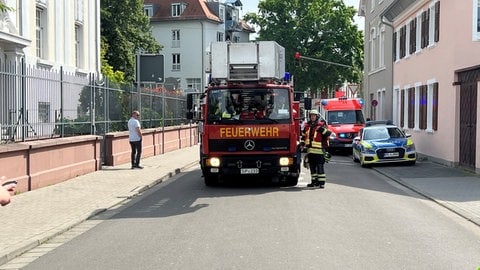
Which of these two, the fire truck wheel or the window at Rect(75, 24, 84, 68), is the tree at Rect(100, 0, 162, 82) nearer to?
the window at Rect(75, 24, 84, 68)

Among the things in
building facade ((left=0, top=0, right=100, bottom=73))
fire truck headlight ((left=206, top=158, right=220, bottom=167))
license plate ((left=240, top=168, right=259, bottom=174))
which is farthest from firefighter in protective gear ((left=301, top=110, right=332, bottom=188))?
building facade ((left=0, top=0, right=100, bottom=73))

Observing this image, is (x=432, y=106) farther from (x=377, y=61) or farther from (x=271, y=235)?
(x=377, y=61)

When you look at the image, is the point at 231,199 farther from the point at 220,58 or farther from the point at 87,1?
the point at 87,1

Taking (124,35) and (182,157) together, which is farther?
(124,35)

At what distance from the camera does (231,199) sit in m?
11.9

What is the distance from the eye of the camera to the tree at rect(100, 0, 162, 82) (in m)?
47.8

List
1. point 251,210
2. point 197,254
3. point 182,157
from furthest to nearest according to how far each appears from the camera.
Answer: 1. point 182,157
2. point 251,210
3. point 197,254

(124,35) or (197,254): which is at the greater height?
(124,35)

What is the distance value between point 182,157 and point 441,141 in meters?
9.83

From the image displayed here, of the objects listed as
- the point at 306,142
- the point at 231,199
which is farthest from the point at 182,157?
the point at 231,199

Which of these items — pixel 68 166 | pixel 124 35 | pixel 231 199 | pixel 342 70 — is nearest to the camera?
pixel 231 199

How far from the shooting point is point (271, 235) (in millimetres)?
8039

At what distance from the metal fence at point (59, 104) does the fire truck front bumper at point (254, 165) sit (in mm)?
4067

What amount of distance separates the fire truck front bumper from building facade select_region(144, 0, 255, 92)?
54248mm
